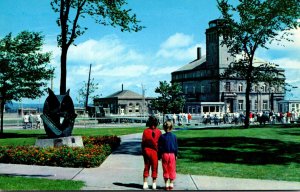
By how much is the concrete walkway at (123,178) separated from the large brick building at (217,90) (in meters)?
74.9

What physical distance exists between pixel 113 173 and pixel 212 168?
3.17 meters

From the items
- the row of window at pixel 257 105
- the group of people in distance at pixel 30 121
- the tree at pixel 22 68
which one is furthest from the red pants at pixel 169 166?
the row of window at pixel 257 105

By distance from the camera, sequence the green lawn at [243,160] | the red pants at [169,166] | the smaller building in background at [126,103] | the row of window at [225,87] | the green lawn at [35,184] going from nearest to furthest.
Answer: the green lawn at [35,184]
the red pants at [169,166]
the green lawn at [243,160]
the row of window at [225,87]
the smaller building in background at [126,103]

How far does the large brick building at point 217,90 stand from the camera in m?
90.4

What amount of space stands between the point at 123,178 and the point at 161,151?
183 cm

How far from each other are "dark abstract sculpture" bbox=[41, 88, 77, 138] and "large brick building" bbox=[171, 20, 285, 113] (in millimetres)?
69698

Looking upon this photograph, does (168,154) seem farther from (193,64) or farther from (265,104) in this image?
(193,64)

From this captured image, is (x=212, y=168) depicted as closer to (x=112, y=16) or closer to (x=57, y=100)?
(x=57, y=100)

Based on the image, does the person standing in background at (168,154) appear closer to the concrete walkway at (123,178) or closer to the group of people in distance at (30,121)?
the concrete walkway at (123,178)

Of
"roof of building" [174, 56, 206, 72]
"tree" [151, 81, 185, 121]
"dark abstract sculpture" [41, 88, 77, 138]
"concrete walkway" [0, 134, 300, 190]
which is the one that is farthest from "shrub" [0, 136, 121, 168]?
"roof of building" [174, 56, 206, 72]

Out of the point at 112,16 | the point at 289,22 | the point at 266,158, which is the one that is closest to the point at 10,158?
the point at 266,158

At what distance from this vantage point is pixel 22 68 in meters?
29.6

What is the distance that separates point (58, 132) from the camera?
17656 millimetres

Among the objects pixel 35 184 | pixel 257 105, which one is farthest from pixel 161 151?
pixel 257 105
